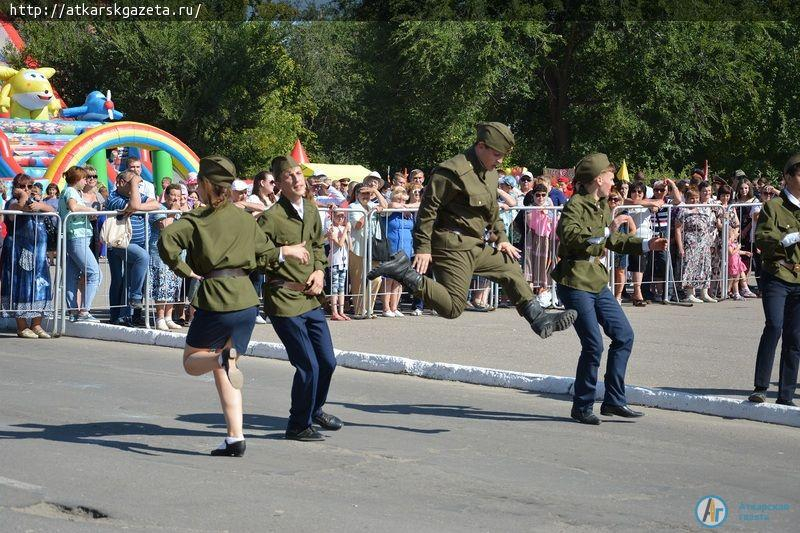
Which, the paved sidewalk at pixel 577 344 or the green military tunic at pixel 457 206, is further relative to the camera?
the paved sidewalk at pixel 577 344

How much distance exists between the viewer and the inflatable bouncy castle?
29.0 m

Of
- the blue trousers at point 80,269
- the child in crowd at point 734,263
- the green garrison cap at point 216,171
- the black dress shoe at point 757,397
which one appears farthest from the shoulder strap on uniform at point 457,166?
the child in crowd at point 734,263

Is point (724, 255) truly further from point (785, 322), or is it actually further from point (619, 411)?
point (619, 411)

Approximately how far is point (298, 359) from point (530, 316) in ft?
5.40

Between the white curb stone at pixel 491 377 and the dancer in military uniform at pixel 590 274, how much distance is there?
0.86 meters

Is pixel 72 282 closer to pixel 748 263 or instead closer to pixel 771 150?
pixel 748 263

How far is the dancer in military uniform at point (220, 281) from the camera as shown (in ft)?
24.0

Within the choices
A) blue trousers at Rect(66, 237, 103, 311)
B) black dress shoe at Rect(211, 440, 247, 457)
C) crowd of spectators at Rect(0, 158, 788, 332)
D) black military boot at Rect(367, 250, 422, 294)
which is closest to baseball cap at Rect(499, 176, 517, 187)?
crowd of spectators at Rect(0, 158, 788, 332)

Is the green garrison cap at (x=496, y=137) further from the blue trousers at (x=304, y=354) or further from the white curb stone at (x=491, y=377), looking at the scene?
the white curb stone at (x=491, y=377)

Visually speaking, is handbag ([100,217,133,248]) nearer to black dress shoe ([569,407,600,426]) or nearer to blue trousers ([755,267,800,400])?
black dress shoe ([569,407,600,426])

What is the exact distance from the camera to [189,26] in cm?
4641

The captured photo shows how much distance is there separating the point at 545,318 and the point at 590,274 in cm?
77

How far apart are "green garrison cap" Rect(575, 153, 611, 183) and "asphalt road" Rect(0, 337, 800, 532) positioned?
182 centimetres

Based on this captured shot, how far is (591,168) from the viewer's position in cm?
898
